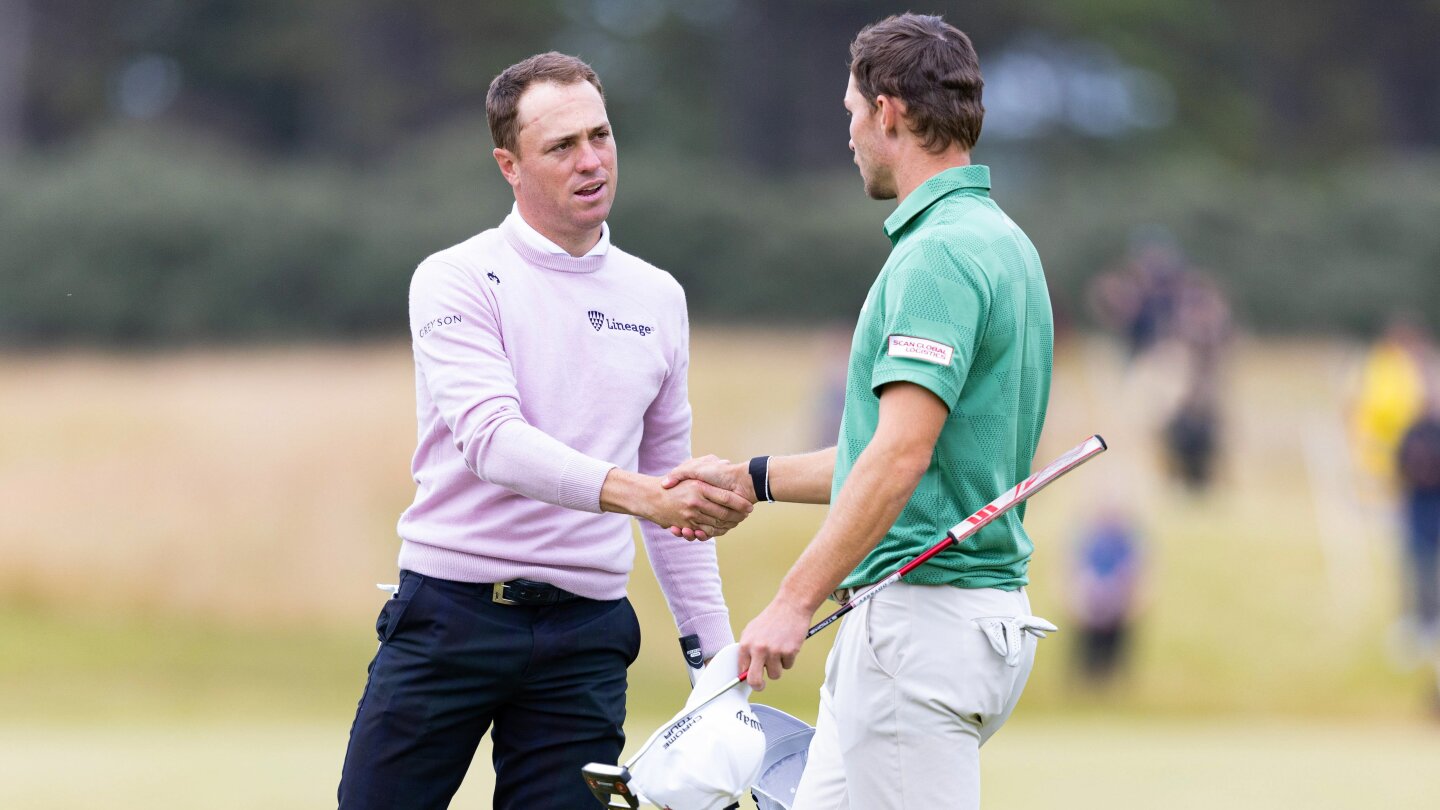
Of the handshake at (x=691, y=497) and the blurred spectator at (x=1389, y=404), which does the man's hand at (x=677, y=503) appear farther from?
the blurred spectator at (x=1389, y=404)

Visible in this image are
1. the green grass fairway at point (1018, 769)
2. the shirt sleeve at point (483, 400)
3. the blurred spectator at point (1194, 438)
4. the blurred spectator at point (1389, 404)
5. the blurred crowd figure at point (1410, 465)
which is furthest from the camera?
the blurred spectator at point (1194, 438)

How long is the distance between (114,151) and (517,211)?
18.9 meters

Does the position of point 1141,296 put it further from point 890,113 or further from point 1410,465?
point 890,113

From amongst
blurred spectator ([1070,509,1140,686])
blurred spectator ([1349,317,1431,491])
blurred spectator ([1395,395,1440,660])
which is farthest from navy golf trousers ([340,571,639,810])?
blurred spectator ([1349,317,1431,491])

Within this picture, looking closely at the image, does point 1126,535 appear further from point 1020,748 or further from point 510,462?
point 510,462

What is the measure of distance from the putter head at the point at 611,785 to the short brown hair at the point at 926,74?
1390 millimetres

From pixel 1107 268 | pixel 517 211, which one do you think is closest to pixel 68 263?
pixel 1107 268

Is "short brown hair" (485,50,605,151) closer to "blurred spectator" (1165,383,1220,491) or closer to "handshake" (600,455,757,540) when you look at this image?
"handshake" (600,455,757,540)

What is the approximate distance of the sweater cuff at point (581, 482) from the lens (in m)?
3.82

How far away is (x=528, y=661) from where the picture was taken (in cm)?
400

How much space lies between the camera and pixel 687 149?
2705 cm

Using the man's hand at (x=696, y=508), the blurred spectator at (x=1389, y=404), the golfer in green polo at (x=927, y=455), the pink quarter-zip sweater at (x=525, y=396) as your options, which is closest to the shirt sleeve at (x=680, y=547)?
the pink quarter-zip sweater at (x=525, y=396)

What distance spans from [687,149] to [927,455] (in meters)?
24.0

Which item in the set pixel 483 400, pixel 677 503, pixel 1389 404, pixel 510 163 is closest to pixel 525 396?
pixel 483 400
